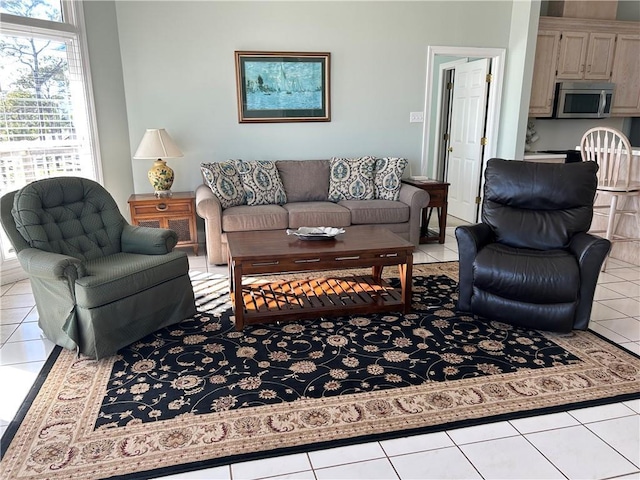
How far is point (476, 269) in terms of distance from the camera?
2936mm

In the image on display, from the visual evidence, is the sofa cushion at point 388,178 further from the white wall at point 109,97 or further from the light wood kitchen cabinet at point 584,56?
the white wall at point 109,97

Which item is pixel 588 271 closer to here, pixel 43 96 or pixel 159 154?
pixel 159 154

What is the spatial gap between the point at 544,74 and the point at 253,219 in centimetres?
401

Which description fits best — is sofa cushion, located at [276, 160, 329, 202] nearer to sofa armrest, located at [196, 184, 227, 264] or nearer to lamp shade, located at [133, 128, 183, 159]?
sofa armrest, located at [196, 184, 227, 264]

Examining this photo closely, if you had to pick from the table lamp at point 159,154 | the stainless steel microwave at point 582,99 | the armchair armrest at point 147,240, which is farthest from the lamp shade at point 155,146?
the stainless steel microwave at point 582,99

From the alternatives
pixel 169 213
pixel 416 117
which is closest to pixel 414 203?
pixel 416 117

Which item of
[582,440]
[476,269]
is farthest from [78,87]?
[582,440]

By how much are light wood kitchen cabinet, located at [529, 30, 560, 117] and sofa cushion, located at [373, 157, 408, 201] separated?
6.85 feet

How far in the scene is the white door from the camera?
5652 mm

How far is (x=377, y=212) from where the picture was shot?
4422mm

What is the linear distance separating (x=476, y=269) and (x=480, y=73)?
357 cm

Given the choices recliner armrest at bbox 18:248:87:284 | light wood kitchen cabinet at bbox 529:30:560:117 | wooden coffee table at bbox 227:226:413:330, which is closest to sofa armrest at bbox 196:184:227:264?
wooden coffee table at bbox 227:226:413:330

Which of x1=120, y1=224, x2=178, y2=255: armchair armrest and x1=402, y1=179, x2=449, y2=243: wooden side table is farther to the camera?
x1=402, y1=179, x2=449, y2=243: wooden side table

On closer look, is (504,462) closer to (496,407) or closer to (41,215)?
(496,407)
